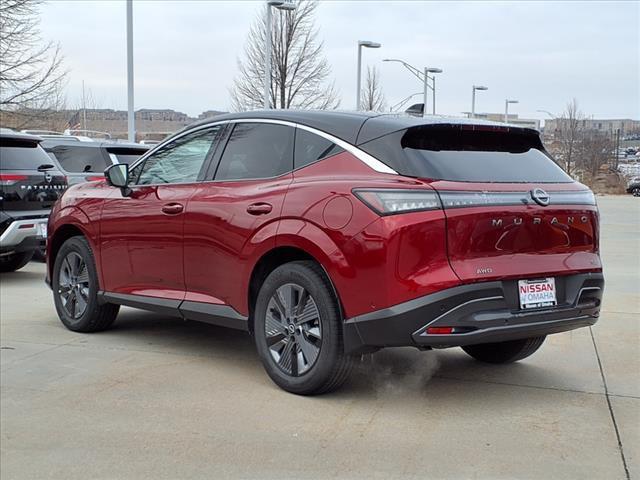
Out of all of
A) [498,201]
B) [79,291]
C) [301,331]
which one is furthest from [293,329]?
[79,291]

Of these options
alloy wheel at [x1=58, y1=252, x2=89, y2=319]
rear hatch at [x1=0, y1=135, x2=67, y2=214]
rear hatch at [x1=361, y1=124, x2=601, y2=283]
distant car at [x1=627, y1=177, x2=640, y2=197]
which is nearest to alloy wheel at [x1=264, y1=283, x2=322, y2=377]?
rear hatch at [x1=361, y1=124, x2=601, y2=283]

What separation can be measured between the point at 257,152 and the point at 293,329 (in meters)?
1.25

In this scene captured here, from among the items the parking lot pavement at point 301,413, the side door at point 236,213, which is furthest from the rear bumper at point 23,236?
the side door at point 236,213

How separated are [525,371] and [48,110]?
88.8ft

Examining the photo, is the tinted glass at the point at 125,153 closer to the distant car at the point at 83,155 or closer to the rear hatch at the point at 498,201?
the distant car at the point at 83,155

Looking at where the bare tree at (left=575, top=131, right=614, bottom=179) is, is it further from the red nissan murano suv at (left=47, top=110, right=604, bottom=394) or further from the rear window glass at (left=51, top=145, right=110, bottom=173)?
the red nissan murano suv at (left=47, top=110, right=604, bottom=394)

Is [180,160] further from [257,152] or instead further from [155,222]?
[257,152]

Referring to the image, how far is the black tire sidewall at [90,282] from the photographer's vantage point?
635 cm

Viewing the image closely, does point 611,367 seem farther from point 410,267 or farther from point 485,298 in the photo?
point 410,267

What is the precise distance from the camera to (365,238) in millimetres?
4195

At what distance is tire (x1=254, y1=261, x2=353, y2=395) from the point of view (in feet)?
14.6

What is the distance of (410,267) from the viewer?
13.5ft

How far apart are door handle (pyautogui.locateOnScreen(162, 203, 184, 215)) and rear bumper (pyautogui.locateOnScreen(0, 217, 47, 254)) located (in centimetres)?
413

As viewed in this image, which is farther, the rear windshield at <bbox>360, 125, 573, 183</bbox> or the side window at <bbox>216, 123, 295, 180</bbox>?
the side window at <bbox>216, 123, 295, 180</bbox>
